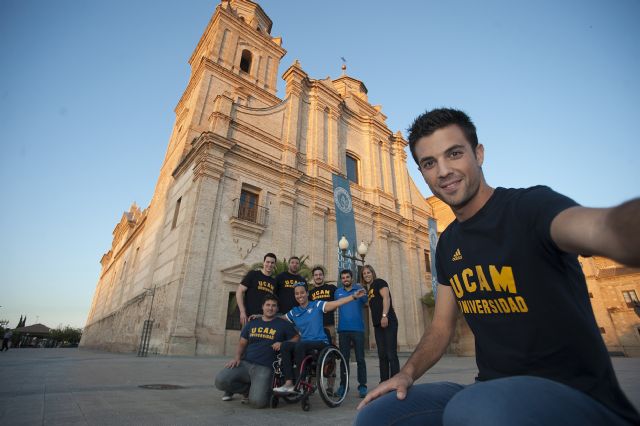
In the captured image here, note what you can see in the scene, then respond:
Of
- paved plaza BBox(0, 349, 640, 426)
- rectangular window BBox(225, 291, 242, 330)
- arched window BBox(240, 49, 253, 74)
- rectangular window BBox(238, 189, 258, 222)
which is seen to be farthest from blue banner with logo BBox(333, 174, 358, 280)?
arched window BBox(240, 49, 253, 74)

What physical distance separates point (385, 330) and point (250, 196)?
9.96 m

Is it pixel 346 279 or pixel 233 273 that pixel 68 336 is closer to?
pixel 233 273

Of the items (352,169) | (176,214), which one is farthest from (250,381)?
(352,169)

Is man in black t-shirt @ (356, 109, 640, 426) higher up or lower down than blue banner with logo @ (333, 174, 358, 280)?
lower down

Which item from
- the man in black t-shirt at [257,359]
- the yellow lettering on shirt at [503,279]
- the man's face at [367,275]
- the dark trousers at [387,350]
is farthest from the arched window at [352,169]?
the yellow lettering on shirt at [503,279]

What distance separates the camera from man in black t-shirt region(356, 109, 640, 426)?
2.15 feet

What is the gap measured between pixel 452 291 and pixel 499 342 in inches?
15.1

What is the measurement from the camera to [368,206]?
58.9ft

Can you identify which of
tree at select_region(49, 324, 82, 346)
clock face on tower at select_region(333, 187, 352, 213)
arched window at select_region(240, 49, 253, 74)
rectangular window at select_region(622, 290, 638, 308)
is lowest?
tree at select_region(49, 324, 82, 346)

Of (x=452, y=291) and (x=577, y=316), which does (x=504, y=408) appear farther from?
(x=452, y=291)

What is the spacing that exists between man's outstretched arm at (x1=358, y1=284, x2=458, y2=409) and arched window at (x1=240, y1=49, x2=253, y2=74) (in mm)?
21721

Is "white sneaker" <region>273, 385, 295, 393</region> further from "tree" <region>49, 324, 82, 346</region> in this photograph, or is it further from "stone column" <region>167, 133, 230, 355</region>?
"tree" <region>49, 324, 82, 346</region>

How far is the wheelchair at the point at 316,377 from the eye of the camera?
10.8 ft

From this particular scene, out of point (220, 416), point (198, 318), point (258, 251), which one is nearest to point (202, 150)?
point (258, 251)
